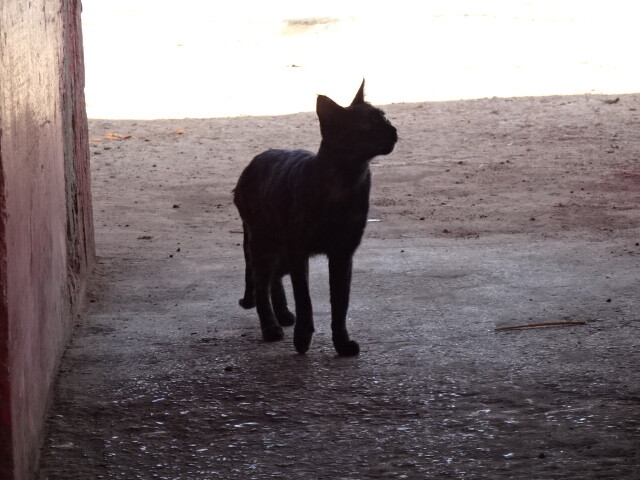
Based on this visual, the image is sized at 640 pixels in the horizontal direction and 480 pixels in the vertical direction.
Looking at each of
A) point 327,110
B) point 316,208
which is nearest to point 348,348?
point 316,208

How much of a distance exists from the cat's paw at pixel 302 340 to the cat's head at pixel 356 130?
84 centimetres

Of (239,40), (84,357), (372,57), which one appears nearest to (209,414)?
(84,357)

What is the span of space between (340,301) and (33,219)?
158 centimetres

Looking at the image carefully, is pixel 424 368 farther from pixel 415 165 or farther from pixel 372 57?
pixel 372 57

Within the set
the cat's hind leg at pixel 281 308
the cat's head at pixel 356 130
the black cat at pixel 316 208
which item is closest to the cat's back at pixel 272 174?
the black cat at pixel 316 208

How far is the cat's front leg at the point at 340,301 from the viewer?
4.50 metres

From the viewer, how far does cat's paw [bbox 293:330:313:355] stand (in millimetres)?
4516

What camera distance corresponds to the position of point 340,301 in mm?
4543

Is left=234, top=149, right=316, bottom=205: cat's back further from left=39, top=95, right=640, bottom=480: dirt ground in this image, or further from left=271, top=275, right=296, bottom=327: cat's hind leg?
left=39, top=95, right=640, bottom=480: dirt ground

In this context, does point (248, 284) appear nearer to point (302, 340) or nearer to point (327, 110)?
point (302, 340)

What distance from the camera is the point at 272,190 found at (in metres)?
4.68

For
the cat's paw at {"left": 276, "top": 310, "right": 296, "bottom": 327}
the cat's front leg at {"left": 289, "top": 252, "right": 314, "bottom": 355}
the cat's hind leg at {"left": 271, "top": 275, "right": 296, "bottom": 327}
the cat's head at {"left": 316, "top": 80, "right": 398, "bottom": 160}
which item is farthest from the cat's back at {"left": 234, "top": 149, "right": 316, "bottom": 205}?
the cat's paw at {"left": 276, "top": 310, "right": 296, "bottom": 327}

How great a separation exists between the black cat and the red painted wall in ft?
3.13

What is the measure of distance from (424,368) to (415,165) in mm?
6397
